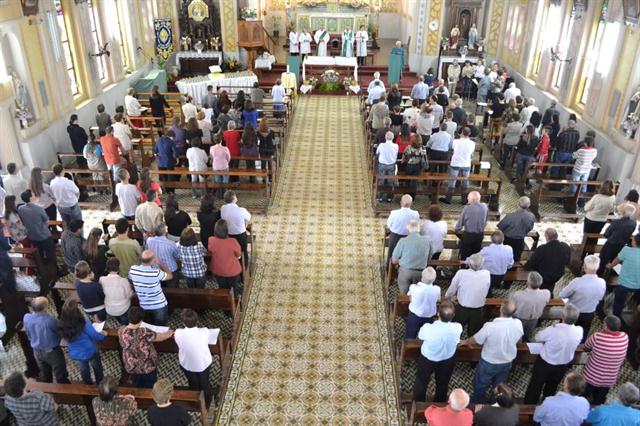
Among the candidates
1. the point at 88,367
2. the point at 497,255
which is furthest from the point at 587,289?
the point at 88,367

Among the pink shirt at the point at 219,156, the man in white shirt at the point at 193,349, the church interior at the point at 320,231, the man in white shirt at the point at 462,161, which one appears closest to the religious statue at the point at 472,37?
the church interior at the point at 320,231

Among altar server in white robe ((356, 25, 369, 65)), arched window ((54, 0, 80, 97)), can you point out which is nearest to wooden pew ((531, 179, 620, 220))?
arched window ((54, 0, 80, 97))

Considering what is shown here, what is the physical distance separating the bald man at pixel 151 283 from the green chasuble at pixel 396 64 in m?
15.4

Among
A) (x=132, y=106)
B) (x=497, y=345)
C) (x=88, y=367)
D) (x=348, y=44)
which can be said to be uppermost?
(x=348, y=44)

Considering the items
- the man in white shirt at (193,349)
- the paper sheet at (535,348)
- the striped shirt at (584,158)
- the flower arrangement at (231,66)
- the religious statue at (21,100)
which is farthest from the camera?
the flower arrangement at (231,66)

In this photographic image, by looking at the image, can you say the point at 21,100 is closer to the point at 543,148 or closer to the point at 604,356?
the point at 543,148

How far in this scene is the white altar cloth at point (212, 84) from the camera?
17.8 m

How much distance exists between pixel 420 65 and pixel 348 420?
18275mm

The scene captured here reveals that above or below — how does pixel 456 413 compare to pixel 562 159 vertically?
above

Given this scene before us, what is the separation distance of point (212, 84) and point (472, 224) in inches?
508

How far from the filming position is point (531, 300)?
19.5 ft

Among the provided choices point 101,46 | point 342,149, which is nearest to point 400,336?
point 342,149

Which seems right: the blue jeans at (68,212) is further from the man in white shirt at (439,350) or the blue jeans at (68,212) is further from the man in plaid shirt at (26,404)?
the man in white shirt at (439,350)

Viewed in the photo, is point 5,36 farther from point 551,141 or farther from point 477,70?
point 477,70
